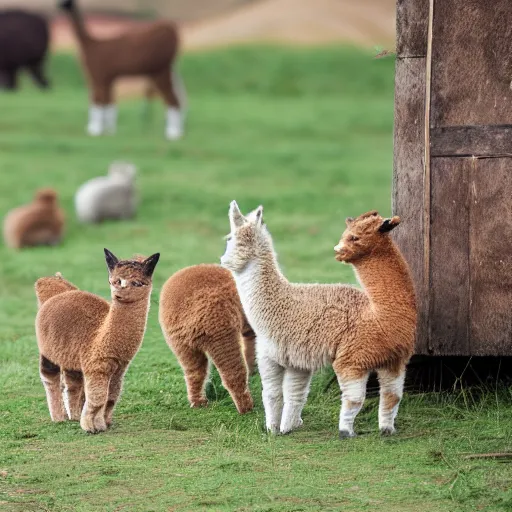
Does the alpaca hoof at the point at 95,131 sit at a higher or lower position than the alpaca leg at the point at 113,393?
higher

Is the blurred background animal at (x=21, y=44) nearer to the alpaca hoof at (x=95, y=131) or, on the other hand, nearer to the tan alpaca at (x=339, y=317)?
the alpaca hoof at (x=95, y=131)

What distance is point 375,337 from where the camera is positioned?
20.1 feet

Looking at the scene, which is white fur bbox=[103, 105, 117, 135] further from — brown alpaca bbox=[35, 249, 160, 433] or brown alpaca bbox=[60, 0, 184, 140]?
brown alpaca bbox=[35, 249, 160, 433]

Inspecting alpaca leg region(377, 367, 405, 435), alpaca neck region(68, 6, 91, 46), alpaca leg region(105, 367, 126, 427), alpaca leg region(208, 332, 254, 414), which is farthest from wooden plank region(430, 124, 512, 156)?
alpaca neck region(68, 6, 91, 46)

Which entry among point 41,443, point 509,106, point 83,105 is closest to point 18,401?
point 41,443

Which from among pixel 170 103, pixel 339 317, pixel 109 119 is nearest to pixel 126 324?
pixel 339 317

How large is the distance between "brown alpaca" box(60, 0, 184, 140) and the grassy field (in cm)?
57

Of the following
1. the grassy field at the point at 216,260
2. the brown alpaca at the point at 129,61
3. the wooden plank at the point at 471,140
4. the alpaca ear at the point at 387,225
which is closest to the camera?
the grassy field at the point at 216,260

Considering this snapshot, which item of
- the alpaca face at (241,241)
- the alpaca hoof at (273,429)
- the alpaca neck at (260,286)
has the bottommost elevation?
the alpaca hoof at (273,429)

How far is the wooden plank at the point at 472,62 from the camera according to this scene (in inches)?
262

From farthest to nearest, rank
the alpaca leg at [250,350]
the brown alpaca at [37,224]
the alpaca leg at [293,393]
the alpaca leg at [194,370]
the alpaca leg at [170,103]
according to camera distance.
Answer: the alpaca leg at [170,103]
the brown alpaca at [37,224]
the alpaca leg at [250,350]
the alpaca leg at [194,370]
the alpaca leg at [293,393]

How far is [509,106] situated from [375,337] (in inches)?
59.0

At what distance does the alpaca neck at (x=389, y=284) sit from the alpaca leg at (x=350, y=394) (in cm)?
32

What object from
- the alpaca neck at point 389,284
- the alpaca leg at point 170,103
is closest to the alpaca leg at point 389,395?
the alpaca neck at point 389,284
